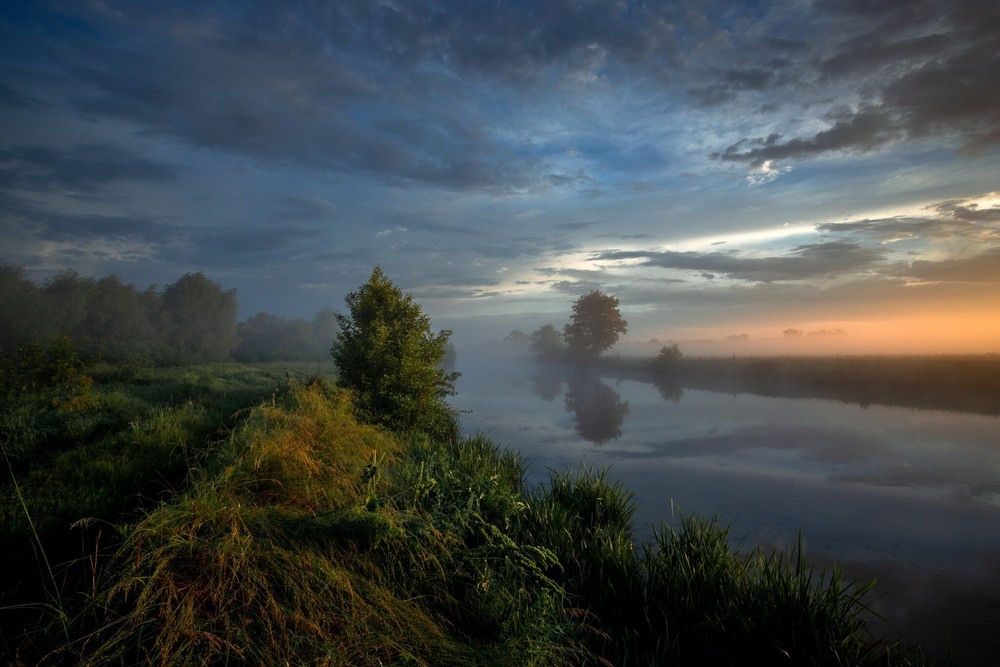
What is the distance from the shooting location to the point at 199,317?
46.3 metres

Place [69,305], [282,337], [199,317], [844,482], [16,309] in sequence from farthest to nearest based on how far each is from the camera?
[282,337] → [199,317] → [69,305] → [16,309] → [844,482]

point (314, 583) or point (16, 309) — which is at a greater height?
point (16, 309)

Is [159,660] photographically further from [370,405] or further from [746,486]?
[746,486]

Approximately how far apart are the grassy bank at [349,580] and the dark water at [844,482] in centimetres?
167

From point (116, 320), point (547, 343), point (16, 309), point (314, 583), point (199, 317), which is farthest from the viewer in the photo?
point (547, 343)

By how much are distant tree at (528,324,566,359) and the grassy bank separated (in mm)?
72202

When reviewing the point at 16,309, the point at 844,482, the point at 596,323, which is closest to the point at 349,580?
the point at 844,482

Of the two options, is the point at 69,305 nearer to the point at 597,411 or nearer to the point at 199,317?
the point at 199,317

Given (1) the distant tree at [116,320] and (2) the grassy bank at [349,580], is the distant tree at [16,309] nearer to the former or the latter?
(1) the distant tree at [116,320]

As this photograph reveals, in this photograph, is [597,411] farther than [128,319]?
No

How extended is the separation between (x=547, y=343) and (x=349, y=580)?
7957 cm

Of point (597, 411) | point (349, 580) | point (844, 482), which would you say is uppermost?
point (349, 580)

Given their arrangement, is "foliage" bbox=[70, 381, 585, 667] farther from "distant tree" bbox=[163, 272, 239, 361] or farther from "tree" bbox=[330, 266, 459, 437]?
"distant tree" bbox=[163, 272, 239, 361]

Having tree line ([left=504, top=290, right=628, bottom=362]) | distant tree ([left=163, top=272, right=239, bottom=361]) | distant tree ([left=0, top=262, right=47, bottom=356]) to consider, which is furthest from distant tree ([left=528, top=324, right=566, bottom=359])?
distant tree ([left=0, top=262, right=47, bottom=356])
